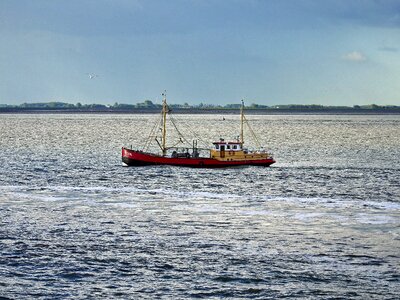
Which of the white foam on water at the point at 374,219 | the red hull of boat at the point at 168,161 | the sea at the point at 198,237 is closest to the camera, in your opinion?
the sea at the point at 198,237

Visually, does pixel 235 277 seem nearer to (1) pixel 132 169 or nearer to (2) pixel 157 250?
(2) pixel 157 250

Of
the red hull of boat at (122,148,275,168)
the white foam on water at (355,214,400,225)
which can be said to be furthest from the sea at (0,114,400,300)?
the red hull of boat at (122,148,275,168)

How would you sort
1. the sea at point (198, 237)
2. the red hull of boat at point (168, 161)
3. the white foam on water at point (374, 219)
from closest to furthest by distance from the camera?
the sea at point (198, 237) → the white foam on water at point (374, 219) → the red hull of boat at point (168, 161)

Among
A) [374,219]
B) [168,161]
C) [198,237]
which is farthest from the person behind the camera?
[168,161]

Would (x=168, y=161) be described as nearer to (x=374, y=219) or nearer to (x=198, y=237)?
(x=374, y=219)

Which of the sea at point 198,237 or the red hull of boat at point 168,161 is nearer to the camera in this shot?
the sea at point 198,237

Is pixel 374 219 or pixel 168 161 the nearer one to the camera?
pixel 374 219

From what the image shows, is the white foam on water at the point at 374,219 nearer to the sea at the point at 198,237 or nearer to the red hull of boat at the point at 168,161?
the sea at the point at 198,237

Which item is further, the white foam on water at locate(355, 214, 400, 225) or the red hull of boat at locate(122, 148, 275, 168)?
the red hull of boat at locate(122, 148, 275, 168)

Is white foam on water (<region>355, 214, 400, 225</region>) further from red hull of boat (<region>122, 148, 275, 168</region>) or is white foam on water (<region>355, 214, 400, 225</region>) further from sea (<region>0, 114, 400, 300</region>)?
red hull of boat (<region>122, 148, 275, 168</region>)

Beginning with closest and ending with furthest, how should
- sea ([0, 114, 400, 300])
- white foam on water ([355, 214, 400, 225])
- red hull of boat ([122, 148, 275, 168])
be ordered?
1. sea ([0, 114, 400, 300])
2. white foam on water ([355, 214, 400, 225])
3. red hull of boat ([122, 148, 275, 168])

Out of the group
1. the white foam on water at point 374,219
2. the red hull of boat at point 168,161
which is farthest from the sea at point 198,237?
the red hull of boat at point 168,161

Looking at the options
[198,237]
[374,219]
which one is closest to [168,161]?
[374,219]

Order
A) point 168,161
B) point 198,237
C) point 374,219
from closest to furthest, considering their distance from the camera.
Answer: point 198,237, point 374,219, point 168,161
